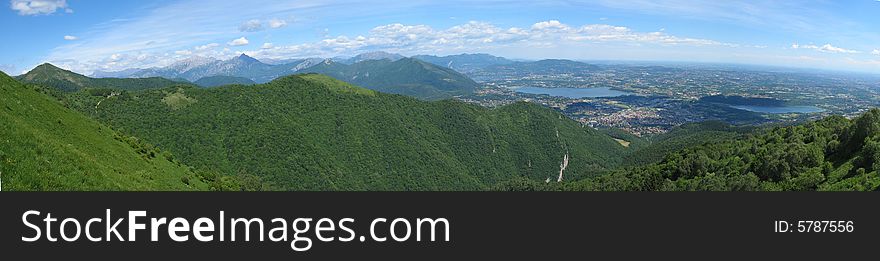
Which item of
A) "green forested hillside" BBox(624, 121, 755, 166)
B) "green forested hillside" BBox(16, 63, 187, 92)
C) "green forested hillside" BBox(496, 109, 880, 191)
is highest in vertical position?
"green forested hillside" BBox(16, 63, 187, 92)

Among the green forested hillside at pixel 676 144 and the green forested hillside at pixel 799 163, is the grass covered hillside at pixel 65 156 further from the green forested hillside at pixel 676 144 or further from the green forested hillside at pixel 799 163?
the green forested hillside at pixel 676 144

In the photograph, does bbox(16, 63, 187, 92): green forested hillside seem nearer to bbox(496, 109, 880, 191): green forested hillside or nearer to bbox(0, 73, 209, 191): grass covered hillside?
bbox(0, 73, 209, 191): grass covered hillside

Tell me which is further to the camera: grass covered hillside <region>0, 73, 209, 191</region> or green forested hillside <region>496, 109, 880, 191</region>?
green forested hillside <region>496, 109, 880, 191</region>

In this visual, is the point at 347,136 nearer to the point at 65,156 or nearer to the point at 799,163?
the point at 799,163

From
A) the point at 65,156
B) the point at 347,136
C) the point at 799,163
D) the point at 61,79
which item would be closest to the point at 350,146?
the point at 347,136

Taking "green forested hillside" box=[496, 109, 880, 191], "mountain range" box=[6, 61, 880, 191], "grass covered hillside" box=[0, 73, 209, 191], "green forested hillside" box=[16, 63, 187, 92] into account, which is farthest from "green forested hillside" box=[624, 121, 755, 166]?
"green forested hillside" box=[16, 63, 187, 92]

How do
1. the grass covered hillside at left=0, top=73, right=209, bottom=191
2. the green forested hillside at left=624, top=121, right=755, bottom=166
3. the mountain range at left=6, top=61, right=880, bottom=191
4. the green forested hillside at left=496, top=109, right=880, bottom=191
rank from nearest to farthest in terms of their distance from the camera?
the grass covered hillside at left=0, top=73, right=209, bottom=191 → the mountain range at left=6, top=61, right=880, bottom=191 → the green forested hillside at left=496, top=109, right=880, bottom=191 → the green forested hillside at left=624, top=121, right=755, bottom=166

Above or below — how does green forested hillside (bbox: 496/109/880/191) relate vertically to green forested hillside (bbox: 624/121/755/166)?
above
